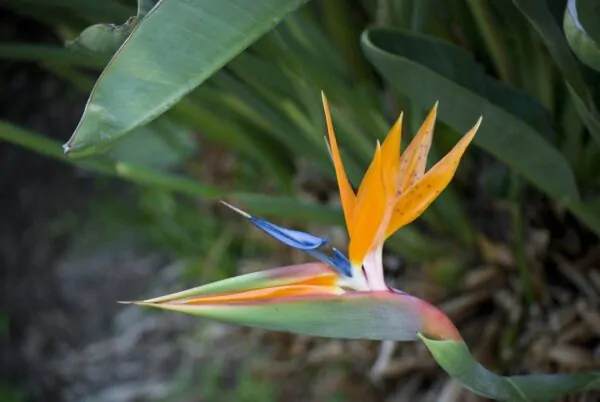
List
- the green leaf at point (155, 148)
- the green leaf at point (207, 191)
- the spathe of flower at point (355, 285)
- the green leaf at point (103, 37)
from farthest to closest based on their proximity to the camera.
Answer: the green leaf at point (155, 148) < the green leaf at point (207, 191) < the green leaf at point (103, 37) < the spathe of flower at point (355, 285)

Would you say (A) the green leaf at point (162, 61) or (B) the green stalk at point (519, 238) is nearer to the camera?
(A) the green leaf at point (162, 61)

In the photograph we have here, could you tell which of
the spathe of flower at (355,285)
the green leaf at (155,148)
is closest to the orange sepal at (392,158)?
the spathe of flower at (355,285)

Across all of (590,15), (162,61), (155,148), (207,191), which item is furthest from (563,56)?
(155,148)

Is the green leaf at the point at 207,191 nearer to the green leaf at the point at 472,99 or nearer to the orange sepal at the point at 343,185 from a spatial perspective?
the green leaf at the point at 472,99

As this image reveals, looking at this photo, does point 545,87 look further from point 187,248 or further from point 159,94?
point 187,248

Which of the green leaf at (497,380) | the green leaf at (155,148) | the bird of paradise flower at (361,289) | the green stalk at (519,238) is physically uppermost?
the bird of paradise flower at (361,289)

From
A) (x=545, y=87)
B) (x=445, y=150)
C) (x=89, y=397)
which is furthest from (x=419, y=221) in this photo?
(x=89, y=397)

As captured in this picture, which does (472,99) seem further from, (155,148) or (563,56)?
(155,148)

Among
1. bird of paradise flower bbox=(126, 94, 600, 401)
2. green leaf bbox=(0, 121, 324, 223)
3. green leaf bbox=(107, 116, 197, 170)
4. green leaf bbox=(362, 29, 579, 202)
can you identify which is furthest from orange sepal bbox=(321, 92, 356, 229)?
green leaf bbox=(107, 116, 197, 170)
